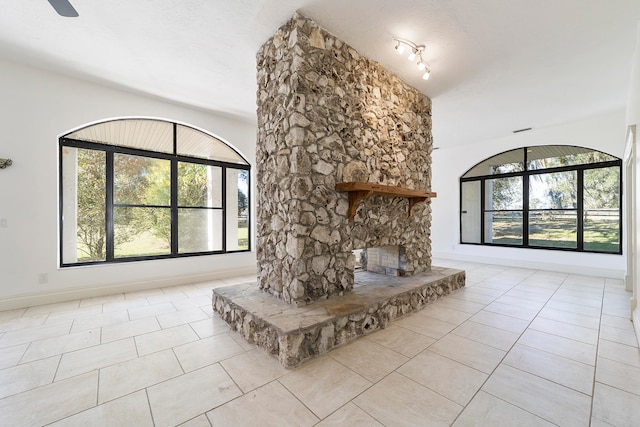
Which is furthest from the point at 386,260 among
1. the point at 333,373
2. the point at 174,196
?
the point at 174,196

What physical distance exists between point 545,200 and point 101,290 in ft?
28.0

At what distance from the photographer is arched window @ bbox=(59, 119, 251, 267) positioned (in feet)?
12.6

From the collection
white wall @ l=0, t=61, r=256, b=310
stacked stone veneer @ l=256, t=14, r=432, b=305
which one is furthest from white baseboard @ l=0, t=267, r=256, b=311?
stacked stone veneer @ l=256, t=14, r=432, b=305

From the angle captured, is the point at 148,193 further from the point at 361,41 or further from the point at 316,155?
the point at 361,41

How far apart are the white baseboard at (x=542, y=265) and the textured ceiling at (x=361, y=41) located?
3.07 metres

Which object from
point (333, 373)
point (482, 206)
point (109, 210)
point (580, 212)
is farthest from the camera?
point (482, 206)

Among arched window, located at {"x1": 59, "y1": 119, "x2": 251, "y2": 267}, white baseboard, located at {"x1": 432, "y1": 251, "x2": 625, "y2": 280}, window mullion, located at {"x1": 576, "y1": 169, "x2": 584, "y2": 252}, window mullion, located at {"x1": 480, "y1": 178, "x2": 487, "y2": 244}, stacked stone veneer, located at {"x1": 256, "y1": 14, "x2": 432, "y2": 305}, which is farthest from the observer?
window mullion, located at {"x1": 480, "y1": 178, "x2": 487, "y2": 244}

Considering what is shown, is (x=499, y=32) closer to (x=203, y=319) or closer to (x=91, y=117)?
(x=203, y=319)

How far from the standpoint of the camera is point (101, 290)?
3.82 meters

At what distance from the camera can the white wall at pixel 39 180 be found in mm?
3262

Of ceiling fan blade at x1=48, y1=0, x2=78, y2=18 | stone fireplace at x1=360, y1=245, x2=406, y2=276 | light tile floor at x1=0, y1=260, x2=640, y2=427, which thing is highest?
ceiling fan blade at x1=48, y1=0, x2=78, y2=18

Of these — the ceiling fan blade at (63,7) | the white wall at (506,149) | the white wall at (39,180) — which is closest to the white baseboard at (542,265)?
the white wall at (506,149)

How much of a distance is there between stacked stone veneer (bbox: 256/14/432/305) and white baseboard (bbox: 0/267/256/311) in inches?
87.6

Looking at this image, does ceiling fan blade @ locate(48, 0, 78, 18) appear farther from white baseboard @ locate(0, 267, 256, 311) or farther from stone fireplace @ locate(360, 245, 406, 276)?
stone fireplace @ locate(360, 245, 406, 276)
